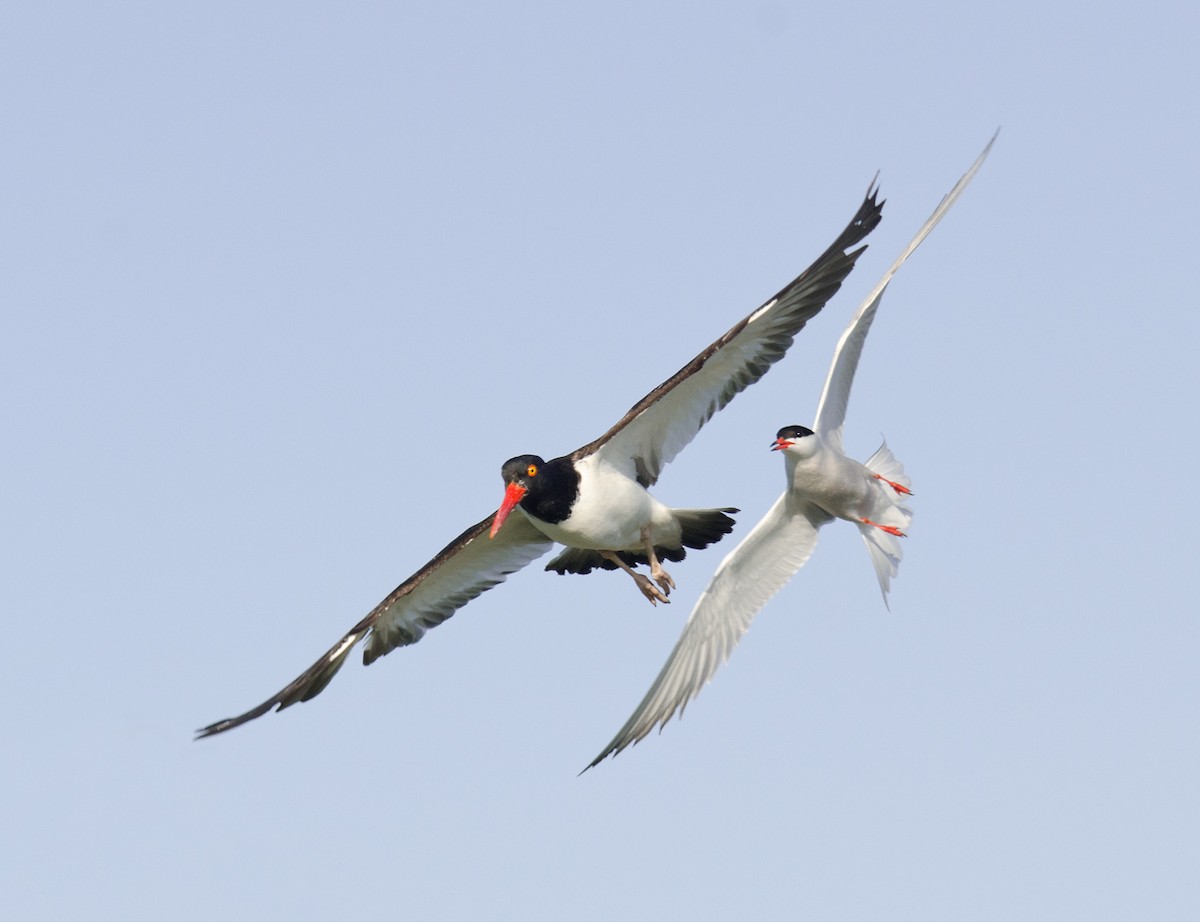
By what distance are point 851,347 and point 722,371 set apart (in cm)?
117

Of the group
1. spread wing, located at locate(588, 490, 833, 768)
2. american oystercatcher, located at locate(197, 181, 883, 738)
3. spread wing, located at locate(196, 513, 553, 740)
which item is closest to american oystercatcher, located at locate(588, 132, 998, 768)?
spread wing, located at locate(588, 490, 833, 768)

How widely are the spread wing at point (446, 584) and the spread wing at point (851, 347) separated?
2725 millimetres

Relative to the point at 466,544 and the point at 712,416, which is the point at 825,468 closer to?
the point at 712,416

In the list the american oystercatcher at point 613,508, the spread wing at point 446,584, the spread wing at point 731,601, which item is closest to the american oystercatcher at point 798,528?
the spread wing at point 731,601

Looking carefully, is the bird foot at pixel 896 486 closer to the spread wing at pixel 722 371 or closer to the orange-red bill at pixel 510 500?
the spread wing at pixel 722 371

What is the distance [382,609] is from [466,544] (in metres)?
0.90

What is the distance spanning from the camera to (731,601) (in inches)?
615

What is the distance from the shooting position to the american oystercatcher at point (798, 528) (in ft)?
50.0

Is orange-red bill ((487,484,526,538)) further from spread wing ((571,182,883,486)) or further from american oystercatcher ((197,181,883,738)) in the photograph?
spread wing ((571,182,883,486))

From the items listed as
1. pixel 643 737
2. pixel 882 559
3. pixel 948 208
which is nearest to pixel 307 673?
pixel 643 737

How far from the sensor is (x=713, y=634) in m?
15.5

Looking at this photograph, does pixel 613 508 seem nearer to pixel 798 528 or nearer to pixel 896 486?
pixel 798 528

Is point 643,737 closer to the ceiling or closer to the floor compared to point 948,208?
closer to the floor

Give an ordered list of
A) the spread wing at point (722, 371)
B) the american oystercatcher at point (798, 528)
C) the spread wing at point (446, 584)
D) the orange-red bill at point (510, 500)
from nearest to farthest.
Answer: the spread wing at point (722, 371)
the orange-red bill at point (510, 500)
the american oystercatcher at point (798, 528)
the spread wing at point (446, 584)
